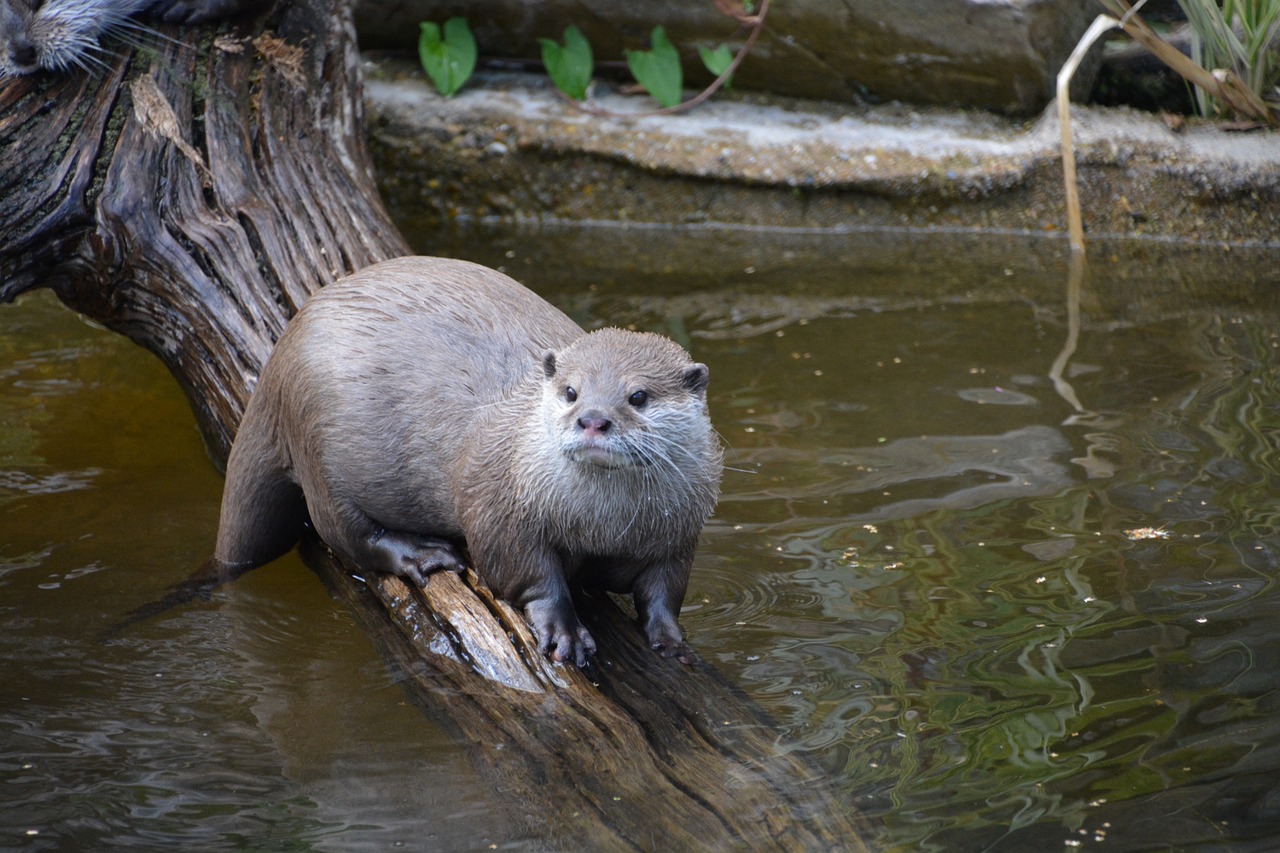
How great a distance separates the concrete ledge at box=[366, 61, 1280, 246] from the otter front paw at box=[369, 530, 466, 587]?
3200 mm

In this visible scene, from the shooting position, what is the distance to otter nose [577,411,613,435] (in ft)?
7.02

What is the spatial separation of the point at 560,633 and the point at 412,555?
421mm

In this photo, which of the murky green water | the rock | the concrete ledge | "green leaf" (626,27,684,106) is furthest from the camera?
"green leaf" (626,27,684,106)

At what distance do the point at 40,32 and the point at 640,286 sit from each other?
2.28 meters

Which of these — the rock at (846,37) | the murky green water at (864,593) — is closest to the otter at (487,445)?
the murky green water at (864,593)

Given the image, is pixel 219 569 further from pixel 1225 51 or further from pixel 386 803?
pixel 1225 51

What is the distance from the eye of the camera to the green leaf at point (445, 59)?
18.6 feet

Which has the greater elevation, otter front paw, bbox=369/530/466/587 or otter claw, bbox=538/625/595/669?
otter front paw, bbox=369/530/466/587

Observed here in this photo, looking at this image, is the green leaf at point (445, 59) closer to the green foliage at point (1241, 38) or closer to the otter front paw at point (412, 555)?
the green foliage at point (1241, 38)

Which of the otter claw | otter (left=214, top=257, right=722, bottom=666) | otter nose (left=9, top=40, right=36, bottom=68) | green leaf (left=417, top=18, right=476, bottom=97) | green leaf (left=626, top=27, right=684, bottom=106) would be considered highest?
otter nose (left=9, top=40, right=36, bottom=68)

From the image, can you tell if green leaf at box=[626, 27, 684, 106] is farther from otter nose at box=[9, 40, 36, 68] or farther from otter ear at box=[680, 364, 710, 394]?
otter ear at box=[680, 364, 710, 394]

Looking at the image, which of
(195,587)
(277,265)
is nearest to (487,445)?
(195,587)

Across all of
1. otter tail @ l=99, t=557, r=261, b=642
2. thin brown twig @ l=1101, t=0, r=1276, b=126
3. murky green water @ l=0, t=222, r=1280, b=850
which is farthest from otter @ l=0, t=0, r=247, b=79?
thin brown twig @ l=1101, t=0, r=1276, b=126

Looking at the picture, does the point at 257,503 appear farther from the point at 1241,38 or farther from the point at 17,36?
the point at 1241,38
